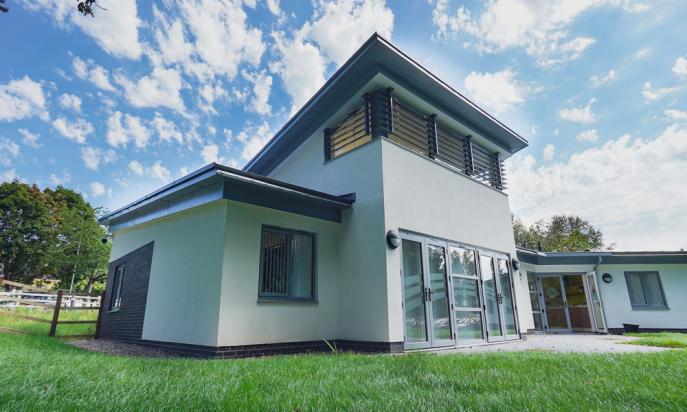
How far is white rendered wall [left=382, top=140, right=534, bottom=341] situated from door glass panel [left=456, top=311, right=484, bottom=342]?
1628 millimetres

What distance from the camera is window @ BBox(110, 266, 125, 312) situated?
9377mm

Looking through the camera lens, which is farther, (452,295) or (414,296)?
(452,295)

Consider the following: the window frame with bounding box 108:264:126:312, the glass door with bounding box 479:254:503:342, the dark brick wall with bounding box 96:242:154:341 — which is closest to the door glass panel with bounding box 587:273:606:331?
the glass door with bounding box 479:254:503:342

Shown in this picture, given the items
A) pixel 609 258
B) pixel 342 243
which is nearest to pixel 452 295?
pixel 342 243

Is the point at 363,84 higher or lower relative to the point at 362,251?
→ higher

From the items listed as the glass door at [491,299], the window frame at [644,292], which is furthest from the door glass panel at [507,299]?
the window frame at [644,292]

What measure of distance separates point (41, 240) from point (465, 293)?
102 ft


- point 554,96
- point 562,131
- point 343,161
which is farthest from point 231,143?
point 562,131

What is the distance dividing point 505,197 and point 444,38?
15.5 ft

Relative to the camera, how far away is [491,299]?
862 centimetres

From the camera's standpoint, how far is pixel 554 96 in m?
11.1

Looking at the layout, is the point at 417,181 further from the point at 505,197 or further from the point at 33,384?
the point at 33,384

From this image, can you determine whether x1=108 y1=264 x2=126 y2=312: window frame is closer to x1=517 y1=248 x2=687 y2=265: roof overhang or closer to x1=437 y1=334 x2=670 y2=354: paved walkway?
x1=437 y1=334 x2=670 y2=354: paved walkway

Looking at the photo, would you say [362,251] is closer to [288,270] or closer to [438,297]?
[288,270]
